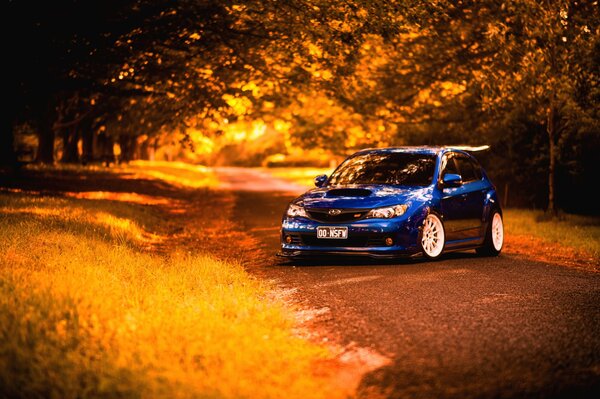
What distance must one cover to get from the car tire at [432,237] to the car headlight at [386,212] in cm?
50

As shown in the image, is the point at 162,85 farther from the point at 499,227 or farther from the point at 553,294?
the point at 553,294

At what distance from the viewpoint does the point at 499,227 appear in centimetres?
1261

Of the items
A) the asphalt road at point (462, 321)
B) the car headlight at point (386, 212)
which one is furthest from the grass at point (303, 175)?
the asphalt road at point (462, 321)

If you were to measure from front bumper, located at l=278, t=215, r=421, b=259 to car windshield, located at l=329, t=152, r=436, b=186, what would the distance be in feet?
3.84

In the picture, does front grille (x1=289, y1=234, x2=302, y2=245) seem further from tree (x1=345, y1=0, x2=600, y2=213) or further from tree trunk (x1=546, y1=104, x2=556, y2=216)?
tree trunk (x1=546, y1=104, x2=556, y2=216)

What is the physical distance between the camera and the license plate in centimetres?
1026

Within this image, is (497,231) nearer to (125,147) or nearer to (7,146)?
(7,146)

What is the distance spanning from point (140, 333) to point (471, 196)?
293 inches

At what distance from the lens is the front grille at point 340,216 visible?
10.3 metres

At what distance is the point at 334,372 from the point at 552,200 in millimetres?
15247

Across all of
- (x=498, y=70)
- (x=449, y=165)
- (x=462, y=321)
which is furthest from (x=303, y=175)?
(x=462, y=321)

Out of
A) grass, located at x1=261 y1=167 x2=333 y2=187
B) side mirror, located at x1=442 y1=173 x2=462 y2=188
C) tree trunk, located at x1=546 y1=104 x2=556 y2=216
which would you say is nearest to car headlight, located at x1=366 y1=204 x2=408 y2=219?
side mirror, located at x1=442 y1=173 x2=462 y2=188

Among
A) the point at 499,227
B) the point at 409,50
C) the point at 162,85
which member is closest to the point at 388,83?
the point at 409,50

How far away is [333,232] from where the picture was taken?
10.3m
